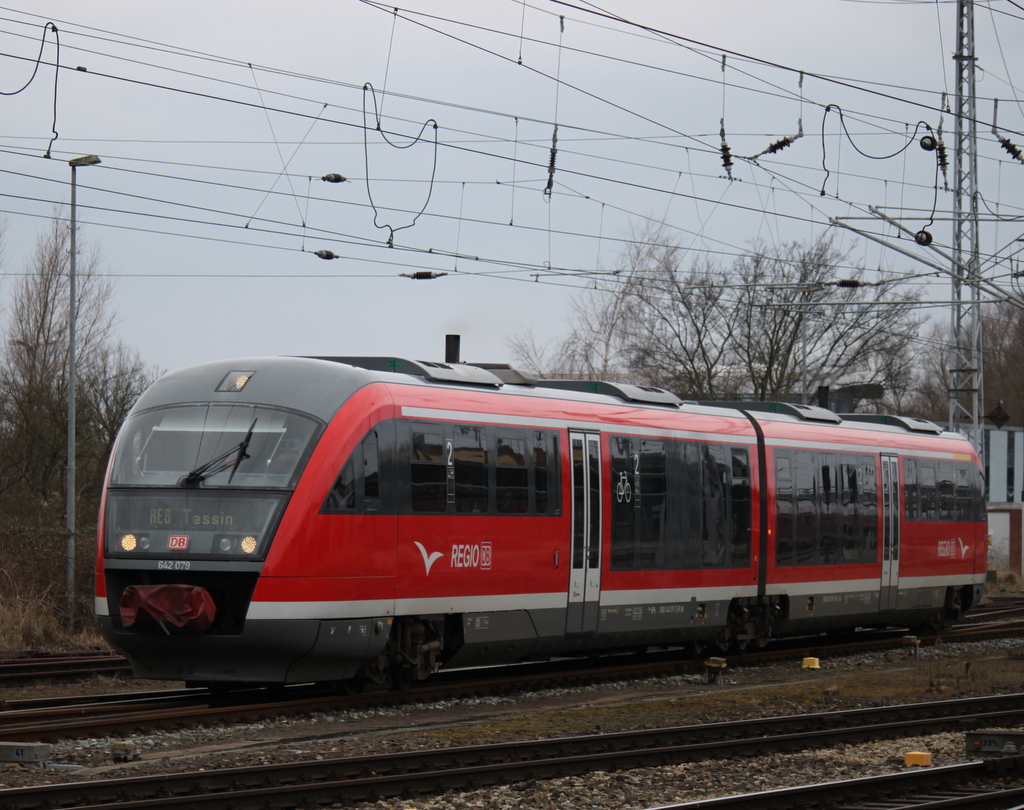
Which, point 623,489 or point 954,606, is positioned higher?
point 623,489

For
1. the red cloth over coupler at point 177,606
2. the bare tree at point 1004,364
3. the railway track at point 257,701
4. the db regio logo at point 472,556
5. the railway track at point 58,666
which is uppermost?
the bare tree at point 1004,364

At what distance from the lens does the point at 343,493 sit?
1258cm

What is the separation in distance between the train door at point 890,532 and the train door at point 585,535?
7473 mm

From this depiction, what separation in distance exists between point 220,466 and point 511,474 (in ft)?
11.4

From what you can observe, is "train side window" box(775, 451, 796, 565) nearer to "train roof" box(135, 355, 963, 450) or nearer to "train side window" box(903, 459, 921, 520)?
"train roof" box(135, 355, 963, 450)

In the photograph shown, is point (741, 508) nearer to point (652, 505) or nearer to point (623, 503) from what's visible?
point (652, 505)

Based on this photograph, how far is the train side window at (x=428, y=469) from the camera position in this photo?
44.2 ft

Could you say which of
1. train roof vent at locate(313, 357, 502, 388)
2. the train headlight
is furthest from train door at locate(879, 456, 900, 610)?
the train headlight

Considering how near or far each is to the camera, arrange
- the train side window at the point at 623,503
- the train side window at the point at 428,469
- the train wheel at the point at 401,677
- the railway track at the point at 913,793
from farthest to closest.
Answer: the train side window at the point at 623,503 → the train wheel at the point at 401,677 → the train side window at the point at 428,469 → the railway track at the point at 913,793

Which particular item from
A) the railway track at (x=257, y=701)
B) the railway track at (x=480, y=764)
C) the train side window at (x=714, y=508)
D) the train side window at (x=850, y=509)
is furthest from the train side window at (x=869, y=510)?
the railway track at (x=480, y=764)

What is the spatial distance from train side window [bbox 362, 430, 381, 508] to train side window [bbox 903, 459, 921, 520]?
12.0 metres

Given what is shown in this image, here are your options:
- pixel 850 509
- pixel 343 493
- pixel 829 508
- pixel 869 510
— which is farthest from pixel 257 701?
pixel 869 510

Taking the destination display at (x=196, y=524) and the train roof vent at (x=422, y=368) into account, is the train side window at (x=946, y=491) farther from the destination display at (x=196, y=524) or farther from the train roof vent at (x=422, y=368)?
the destination display at (x=196, y=524)

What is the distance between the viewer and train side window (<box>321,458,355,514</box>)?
12424 millimetres
